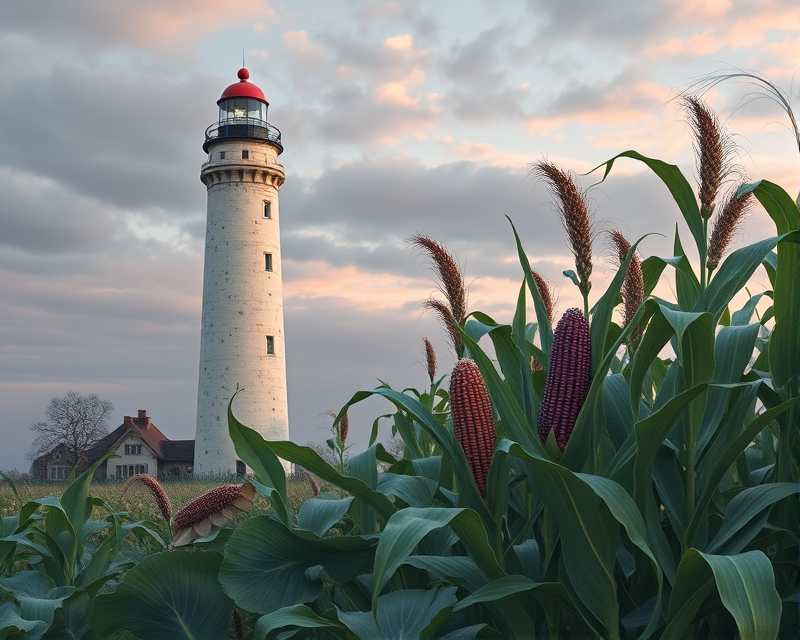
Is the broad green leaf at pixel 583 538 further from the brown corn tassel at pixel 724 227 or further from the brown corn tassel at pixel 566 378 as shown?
the brown corn tassel at pixel 724 227

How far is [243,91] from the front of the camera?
107 feet

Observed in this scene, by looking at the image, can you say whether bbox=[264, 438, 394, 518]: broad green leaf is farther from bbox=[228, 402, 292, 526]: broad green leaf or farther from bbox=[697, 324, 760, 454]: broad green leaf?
bbox=[697, 324, 760, 454]: broad green leaf

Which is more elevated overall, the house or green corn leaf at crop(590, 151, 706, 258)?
green corn leaf at crop(590, 151, 706, 258)

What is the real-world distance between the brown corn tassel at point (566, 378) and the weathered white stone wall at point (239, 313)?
26852 millimetres

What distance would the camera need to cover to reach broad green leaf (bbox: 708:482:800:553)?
1.93 metres

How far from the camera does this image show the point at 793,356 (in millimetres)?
2156

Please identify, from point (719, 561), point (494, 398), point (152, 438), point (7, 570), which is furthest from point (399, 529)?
point (152, 438)

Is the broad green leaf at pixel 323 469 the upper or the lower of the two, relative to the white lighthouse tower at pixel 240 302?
lower

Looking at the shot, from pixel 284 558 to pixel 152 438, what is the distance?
4821 centimetres

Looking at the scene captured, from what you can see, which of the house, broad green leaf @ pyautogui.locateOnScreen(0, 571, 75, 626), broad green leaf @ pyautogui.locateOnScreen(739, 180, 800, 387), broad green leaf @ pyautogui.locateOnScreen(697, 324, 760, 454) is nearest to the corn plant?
broad green leaf @ pyautogui.locateOnScreen(0, 571, 75, 626)

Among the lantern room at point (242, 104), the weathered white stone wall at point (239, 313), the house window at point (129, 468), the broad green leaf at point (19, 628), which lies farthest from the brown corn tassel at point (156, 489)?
the house window at point (129, 468)

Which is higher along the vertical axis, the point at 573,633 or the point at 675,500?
the point at 675,500

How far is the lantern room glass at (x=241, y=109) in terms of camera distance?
32156 mm

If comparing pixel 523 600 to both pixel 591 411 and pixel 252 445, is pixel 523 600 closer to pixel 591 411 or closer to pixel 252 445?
pixel 591 411
